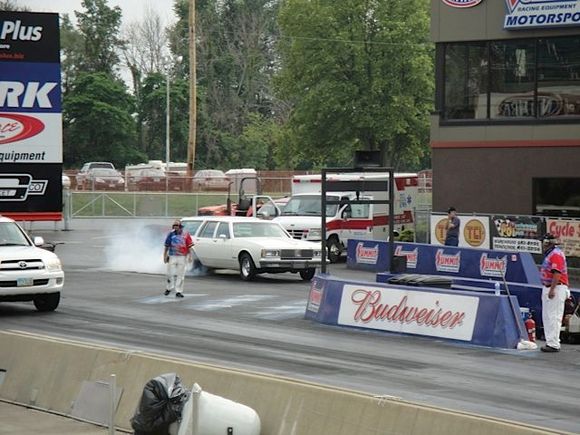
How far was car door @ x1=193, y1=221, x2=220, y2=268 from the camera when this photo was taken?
98.5 feet

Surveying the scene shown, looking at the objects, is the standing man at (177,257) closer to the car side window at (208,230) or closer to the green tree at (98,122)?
the car side window at (208,230)

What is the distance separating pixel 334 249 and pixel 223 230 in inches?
236

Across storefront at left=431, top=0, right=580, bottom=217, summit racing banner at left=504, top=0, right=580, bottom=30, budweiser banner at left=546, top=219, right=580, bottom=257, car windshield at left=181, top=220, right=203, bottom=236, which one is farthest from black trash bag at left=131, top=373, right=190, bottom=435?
summit racing banner at left=504, top=0, right=580, bottom=30

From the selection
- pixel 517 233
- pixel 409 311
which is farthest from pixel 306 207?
pixel 409 311

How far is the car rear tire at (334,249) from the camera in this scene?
115 ft

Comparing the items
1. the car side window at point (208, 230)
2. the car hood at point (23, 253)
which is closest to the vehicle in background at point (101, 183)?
the car side window at point (208, 230)

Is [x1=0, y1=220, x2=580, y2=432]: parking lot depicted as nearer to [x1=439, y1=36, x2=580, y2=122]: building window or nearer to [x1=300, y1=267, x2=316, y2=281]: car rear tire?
[x1=300, y1=267, x2=316, y2=281]: car rear tire

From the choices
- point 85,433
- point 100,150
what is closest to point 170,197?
point 100,150

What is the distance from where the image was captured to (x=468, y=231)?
34094 millimetres

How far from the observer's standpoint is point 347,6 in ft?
215

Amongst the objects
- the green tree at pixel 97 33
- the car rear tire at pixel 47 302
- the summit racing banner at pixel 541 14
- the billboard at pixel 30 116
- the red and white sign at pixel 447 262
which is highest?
the green tree at pixel 97 33

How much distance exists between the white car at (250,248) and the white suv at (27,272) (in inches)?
281

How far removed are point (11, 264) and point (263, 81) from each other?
3173 inches

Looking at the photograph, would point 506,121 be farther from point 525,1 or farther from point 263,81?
point 263,81
